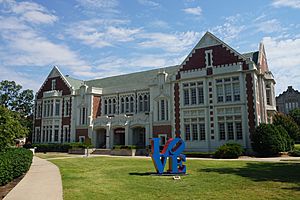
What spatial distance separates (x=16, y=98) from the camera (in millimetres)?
53438

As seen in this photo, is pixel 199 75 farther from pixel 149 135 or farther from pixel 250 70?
pixel 149 135

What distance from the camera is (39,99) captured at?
4731 cm

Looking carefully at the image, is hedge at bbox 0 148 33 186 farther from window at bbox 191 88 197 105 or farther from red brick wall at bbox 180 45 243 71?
red brick wall at bbox 180 45 243 71

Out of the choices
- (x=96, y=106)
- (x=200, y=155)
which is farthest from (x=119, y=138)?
(x=200, y=155)

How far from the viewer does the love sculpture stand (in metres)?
14.3

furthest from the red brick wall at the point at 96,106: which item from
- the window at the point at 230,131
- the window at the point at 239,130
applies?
the window at the point at 239,130

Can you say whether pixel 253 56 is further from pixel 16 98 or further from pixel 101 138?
pixel 16 98

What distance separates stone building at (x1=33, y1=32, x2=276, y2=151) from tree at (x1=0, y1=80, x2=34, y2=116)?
12.1 meters

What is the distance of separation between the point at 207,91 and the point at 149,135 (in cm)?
965

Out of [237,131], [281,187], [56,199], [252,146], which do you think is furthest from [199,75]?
[56,199]

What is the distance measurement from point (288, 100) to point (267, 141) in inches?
2820

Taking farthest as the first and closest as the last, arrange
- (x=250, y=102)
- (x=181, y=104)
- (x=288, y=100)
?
1. (x=288, y=100)
2. (x=181, y=104)
3. (x=250, y=102)

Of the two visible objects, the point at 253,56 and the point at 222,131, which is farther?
the point at 253,56

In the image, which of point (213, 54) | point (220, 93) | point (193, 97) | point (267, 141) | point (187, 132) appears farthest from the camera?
point (193, 97)
